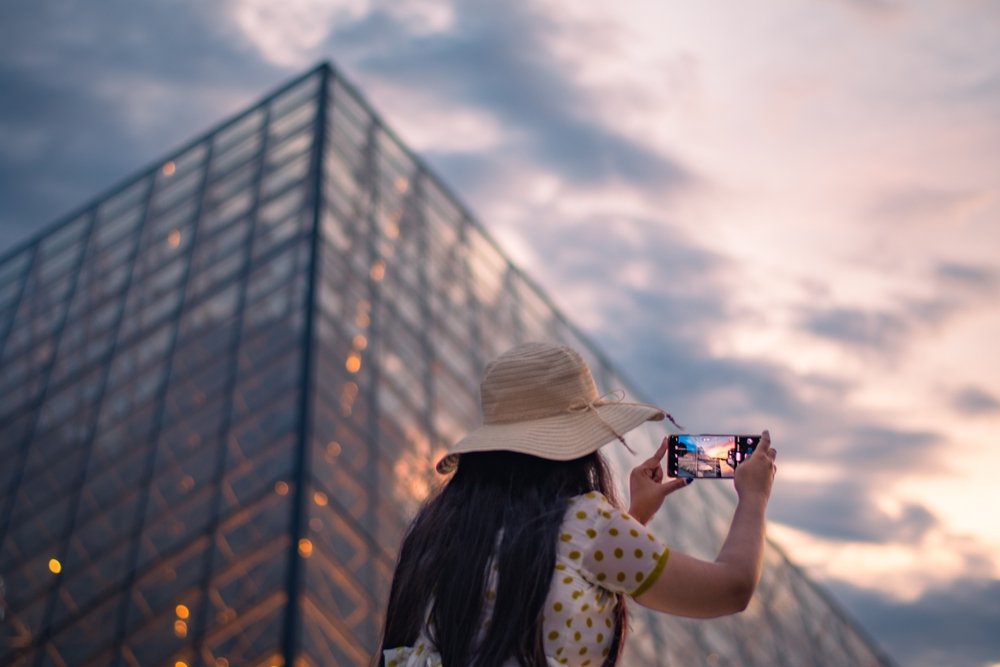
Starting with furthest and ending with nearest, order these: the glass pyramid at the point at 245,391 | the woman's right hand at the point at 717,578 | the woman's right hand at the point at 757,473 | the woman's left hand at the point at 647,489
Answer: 1. the glass pyramid at the point at 245,391
2. the woman's left hand at the point at 647,489
3. the woman's right hand at the point at 757,473
4. the woman's right hand at the point at 717,578

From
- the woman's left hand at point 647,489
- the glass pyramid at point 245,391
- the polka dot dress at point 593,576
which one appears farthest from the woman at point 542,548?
the glass pyramid at point 245,391

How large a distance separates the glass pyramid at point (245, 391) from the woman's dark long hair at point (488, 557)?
17.4 feet

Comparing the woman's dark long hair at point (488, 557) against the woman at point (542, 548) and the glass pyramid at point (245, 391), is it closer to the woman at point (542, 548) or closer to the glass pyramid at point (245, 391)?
the woman at point (542, 548)

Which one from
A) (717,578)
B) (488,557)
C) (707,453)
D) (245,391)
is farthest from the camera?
(245,391)

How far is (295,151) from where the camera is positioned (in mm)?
15297

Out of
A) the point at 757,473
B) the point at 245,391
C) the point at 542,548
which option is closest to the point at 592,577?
the point at 542,548

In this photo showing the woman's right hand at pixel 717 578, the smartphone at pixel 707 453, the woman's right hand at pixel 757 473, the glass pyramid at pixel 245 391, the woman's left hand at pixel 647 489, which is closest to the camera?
the woman's right hand at pixel 717 578

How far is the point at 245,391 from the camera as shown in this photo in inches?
461

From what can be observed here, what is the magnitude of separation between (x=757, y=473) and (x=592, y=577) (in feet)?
1.23

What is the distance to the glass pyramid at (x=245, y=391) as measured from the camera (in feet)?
33.3

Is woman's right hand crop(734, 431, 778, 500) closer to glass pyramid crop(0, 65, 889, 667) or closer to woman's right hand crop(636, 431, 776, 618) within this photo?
woman's right hand crop(636, 431, 776, 618)

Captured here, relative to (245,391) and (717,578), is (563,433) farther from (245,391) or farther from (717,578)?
(245,391)

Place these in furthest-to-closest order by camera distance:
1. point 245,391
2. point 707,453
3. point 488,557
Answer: point 245,391 → point 707,453 → point 488,557

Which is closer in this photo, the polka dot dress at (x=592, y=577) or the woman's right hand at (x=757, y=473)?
the polka dot dress at (x=592, y=577)
